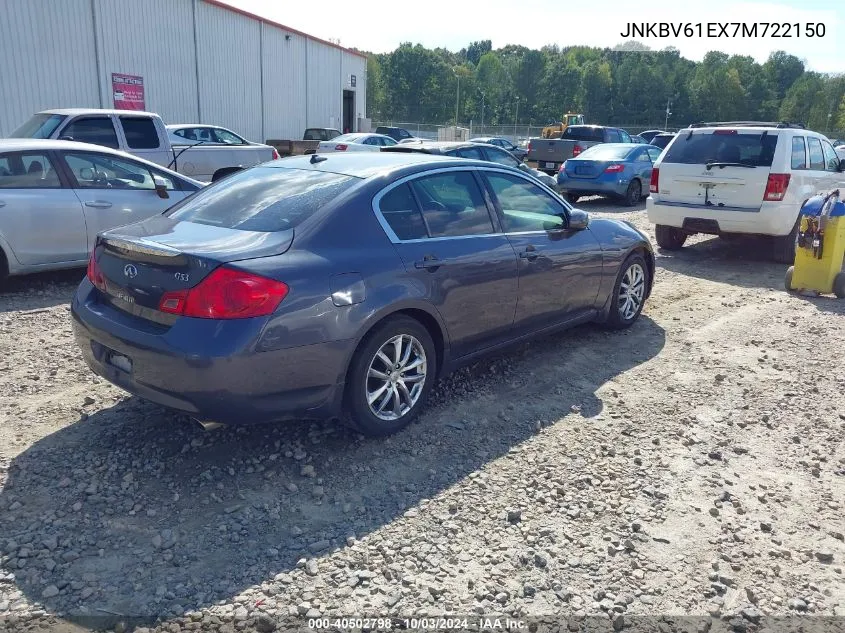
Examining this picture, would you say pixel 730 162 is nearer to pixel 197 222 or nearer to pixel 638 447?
pixel 638 447

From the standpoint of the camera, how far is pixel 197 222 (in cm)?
416

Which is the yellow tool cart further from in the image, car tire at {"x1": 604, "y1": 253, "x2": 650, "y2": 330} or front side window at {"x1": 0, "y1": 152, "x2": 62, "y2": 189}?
front side window at {"x1": 0, "y1": 152, "x2": 62, "y2": 189}

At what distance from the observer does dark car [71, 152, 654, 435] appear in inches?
135

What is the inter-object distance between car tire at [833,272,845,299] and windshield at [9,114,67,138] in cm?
1092

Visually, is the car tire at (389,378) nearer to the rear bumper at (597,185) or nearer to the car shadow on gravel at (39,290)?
the car shadow on gravel at (39,290)

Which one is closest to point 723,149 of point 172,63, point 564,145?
point 564,145

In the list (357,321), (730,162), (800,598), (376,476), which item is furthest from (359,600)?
(730,162)

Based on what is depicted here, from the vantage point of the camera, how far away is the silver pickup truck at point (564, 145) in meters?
20.2

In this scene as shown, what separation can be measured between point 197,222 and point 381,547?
7.25 feet

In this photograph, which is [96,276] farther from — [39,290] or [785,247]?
[785,247]

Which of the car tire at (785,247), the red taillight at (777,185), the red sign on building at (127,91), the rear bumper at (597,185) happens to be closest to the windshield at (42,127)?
the rear bumper at (597,185)

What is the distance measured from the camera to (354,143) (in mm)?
21500

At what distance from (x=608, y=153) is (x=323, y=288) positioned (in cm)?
1380

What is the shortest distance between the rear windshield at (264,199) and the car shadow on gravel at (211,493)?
1.25m
